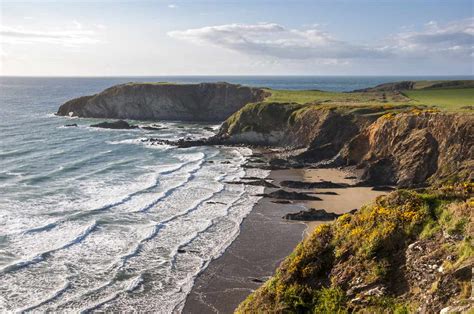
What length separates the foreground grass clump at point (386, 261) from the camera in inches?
459

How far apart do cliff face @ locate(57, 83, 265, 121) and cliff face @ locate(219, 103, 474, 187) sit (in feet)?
105

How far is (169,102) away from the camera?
382ft

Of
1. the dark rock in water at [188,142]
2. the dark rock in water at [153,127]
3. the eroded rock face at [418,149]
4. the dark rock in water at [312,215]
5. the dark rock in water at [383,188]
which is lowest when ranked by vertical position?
the dark rock in water at [312,215]

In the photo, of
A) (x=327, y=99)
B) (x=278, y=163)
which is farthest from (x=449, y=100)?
(x=278, y=163)

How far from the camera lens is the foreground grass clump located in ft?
38.3

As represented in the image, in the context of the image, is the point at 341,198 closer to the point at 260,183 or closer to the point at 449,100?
the point at 260,183

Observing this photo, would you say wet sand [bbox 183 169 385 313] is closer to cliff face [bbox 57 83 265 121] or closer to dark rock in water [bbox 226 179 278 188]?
dark rock in water [bbox 226 179 278 188]

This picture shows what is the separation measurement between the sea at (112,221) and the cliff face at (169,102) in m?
41.7

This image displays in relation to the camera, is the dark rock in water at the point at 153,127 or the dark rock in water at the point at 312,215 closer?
the dark rock in water at the point at 312,215

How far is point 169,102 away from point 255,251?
290 feet

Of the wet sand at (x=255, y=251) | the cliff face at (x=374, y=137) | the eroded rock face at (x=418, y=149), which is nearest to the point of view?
the wet sand at (x=255, y=251)

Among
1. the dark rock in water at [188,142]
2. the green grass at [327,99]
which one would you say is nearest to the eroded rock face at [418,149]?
the green grass at [327,99]

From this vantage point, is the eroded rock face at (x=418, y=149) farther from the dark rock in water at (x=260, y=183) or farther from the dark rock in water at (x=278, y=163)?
the dark rock in water at (x=260, y=183)

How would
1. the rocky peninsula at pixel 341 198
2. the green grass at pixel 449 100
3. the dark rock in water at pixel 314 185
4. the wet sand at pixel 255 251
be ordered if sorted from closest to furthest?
the rocky peninsula at pixel 341 198 < the wet sand at pixel 255 251 < the dark rock in water at pixel 314 185 < the green grass at pixel 449 100
